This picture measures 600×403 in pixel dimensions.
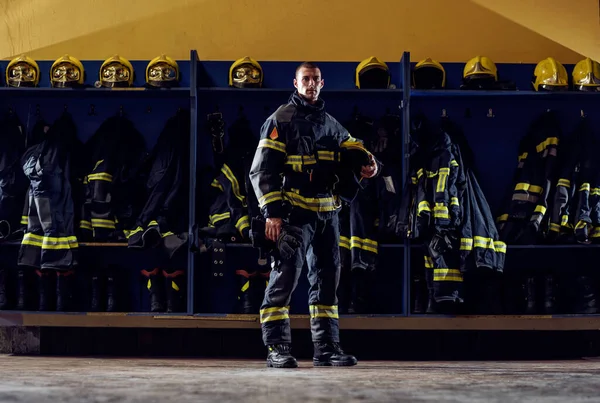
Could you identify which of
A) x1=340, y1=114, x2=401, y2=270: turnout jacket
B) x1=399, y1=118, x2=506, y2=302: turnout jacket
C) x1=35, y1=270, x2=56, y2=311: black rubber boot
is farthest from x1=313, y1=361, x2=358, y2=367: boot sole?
x1=35, y1=270, x2=56, y2=311: black rubber boot

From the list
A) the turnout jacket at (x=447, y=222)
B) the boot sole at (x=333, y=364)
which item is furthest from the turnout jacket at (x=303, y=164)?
the turnout jacket at (x=447, y=222)

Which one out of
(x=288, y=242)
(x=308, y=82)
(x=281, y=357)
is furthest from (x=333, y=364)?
(x=308, y=82)

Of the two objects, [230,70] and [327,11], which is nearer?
[230,70]

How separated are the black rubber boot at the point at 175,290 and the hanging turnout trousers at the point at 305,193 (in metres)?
1.48

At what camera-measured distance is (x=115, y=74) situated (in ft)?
18.3

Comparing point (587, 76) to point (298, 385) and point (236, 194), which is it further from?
point (298, 385)

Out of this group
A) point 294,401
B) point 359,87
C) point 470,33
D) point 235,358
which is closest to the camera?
point 294,401

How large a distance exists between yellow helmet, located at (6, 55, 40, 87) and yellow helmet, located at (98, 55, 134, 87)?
0.52m

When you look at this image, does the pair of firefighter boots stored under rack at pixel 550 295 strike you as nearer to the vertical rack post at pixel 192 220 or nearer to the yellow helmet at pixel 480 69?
the yellow helmet at pixel 480 69

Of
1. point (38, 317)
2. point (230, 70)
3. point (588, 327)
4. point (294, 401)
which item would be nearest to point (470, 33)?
point (230, 70)

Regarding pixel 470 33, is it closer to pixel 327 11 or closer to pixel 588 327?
pixel 327 11

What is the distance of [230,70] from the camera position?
5574mm

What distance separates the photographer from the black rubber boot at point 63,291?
544cm

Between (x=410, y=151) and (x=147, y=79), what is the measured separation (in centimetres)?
198
